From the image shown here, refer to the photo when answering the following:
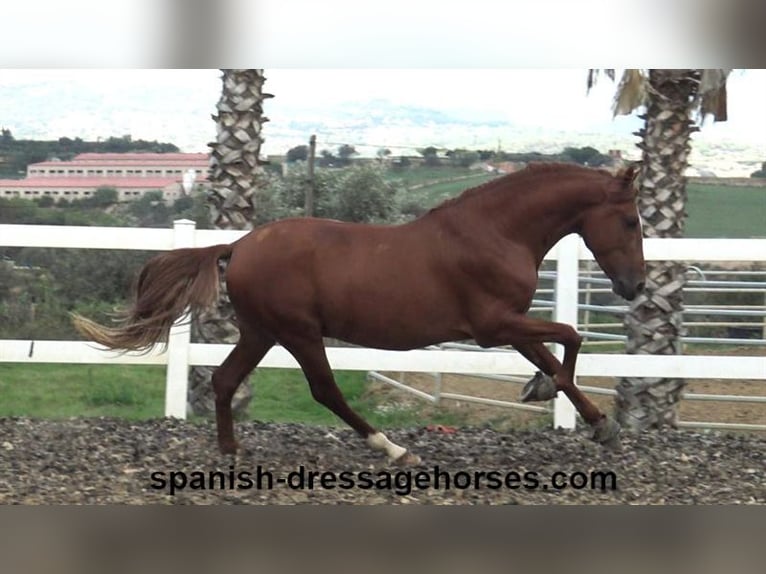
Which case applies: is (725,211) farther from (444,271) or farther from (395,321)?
(395,321)

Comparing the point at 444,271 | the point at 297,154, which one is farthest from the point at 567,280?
the point at 297,154

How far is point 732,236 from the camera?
6875 mm

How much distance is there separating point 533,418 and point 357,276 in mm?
2528

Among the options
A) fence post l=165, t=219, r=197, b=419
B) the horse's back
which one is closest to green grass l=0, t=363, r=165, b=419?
fence post l=165, t=219, r=197, b=419

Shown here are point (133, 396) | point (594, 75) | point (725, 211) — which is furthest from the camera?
point (725, 211)

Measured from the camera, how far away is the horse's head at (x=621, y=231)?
471cm

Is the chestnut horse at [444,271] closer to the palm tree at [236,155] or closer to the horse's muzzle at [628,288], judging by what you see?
the horse's muzzle at [628,288]

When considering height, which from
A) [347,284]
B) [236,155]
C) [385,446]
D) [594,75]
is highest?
[594,75]

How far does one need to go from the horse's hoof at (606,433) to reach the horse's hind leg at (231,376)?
1593mm

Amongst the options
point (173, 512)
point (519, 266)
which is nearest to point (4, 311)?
point (173, 512)

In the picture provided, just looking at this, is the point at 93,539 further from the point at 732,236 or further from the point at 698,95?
the point at 732,236

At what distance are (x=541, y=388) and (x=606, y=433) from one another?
37cm

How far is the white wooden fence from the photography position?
218 inches

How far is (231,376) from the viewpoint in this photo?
16.1ft
